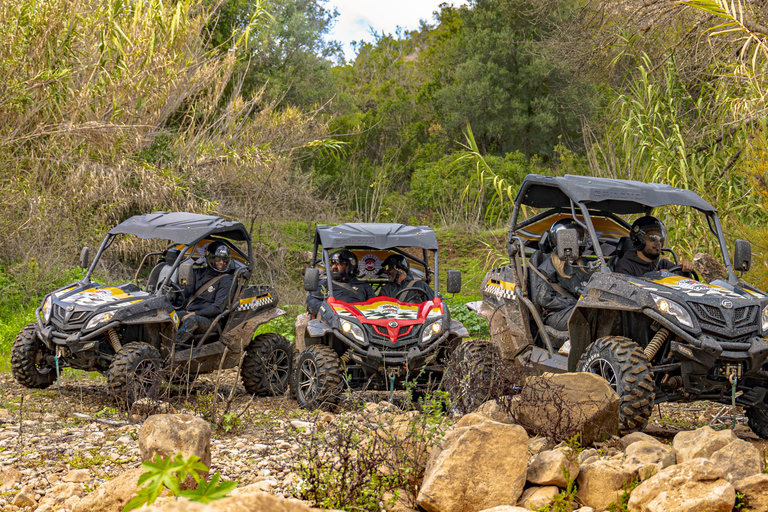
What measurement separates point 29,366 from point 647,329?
5842 mm

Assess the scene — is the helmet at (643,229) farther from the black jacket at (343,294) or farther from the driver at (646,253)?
the black jacket at (343,294)

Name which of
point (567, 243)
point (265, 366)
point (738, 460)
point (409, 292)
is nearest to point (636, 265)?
point (567, 243)

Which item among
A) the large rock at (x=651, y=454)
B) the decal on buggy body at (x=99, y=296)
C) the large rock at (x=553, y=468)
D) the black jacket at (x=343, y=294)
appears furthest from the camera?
the black jacket at (x=343, y=294)

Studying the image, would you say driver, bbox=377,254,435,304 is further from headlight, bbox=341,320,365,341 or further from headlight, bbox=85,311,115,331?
headlight, bbox=85,311,115,331

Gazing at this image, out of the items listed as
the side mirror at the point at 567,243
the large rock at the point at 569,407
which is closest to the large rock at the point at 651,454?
the large rock at the point at 569,407

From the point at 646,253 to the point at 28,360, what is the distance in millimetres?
6014

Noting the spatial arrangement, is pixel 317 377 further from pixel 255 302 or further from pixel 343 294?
pixel 255 302

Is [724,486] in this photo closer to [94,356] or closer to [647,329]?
[647,329]

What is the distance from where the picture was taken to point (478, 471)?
4211 mm

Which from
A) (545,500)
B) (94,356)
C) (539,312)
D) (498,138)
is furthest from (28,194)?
(498,138)

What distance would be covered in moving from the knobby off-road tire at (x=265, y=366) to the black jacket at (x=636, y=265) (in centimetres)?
375

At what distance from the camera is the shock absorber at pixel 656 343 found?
19.6 ft

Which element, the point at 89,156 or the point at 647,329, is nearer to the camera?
the point at 647,329

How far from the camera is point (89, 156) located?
12961 millimetres
